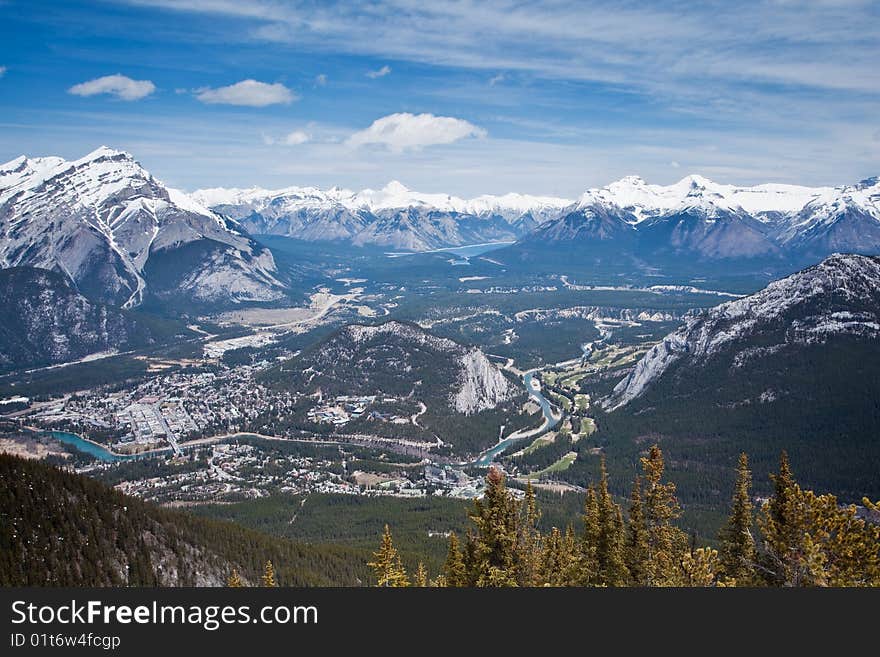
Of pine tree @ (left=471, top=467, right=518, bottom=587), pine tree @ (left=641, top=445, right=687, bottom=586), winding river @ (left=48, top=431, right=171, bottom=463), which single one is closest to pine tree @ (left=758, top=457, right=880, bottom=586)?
pine tree @ (left=641, top=445, right=687, bottom=586)

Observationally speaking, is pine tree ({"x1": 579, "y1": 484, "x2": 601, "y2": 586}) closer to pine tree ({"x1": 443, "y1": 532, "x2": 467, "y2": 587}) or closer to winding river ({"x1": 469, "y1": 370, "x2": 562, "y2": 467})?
pine tree ({"x1": 443, "y1": 532, "x2": 467, "y2": 587})

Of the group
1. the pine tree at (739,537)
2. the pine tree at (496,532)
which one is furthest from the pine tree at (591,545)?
the pine tree at (739,537)

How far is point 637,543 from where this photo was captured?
40.0 m

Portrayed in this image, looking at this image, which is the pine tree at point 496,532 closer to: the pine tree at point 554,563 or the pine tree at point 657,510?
the pine tree at point 554,563

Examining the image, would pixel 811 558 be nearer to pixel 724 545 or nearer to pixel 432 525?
pixel 724 545

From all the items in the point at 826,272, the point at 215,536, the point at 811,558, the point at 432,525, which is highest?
the point at 826,272

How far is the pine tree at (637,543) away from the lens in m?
38.5

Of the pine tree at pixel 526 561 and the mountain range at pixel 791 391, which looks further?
the mountain range at pixel 791 391

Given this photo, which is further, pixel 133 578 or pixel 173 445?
pixel 173 445

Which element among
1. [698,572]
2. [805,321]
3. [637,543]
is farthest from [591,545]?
[805,321]

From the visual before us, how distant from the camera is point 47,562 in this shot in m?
65.4

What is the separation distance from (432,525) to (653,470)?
8585cm

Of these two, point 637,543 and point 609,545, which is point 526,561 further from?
point 637,543

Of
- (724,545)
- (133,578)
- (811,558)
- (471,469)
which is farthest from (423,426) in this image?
(811,558)
